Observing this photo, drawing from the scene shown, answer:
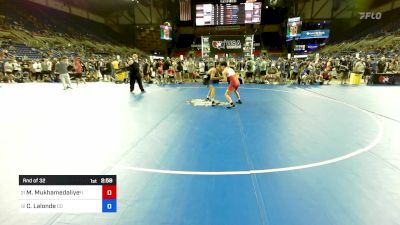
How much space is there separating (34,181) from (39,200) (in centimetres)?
19

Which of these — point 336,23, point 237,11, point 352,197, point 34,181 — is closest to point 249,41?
point 237,11

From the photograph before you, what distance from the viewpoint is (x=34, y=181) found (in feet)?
8.25

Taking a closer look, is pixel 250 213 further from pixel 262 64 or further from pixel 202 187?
pixel 262 64

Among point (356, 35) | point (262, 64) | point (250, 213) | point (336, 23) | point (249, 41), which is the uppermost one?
point (336, 23)

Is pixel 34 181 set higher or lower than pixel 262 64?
lower

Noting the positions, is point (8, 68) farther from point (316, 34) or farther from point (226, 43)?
point (316, 34)
